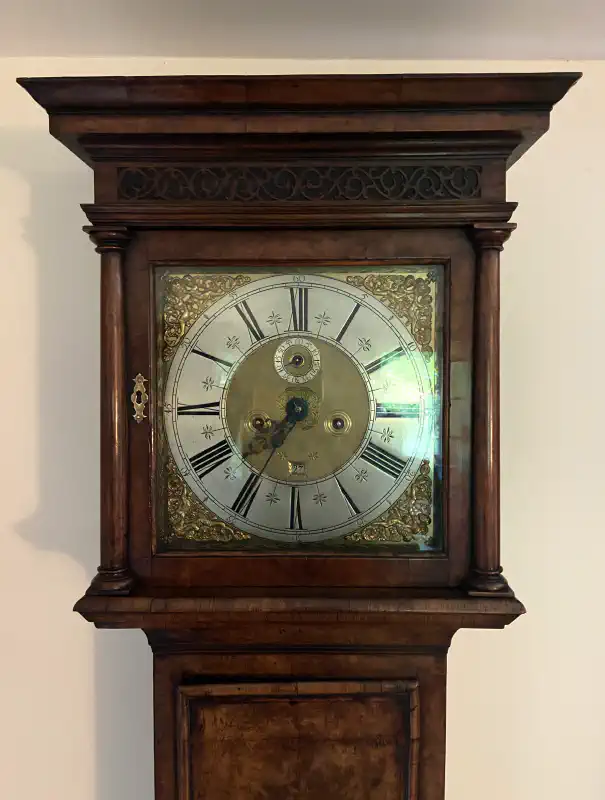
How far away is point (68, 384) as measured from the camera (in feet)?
3.99

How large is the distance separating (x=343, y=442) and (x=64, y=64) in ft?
3.14

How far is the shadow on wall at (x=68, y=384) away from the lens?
1210mm

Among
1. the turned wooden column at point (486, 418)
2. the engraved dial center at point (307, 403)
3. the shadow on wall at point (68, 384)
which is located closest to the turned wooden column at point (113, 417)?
the engraved dial center at point (307, 403)

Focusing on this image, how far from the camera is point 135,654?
1.24 meters

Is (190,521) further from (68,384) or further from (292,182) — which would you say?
(292,182)

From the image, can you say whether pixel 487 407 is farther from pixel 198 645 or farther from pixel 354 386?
pixel 198 645

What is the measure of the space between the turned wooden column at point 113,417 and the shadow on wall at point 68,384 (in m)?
0.31

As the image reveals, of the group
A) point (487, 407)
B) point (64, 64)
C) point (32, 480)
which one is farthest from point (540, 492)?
point (64, 64)

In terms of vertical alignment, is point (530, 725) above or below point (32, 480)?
below

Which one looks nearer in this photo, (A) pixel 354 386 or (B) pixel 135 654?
(A) pixel 354 386

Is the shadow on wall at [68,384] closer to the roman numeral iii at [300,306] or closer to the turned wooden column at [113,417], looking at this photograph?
the turned wooden column at [113,417]

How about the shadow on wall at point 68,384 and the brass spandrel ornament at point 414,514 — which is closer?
the brass spandrel ornament at point 414,514

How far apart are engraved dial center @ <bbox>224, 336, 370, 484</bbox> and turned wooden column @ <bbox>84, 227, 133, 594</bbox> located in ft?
0.57

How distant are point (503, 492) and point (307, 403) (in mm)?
523
